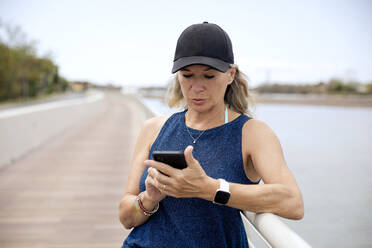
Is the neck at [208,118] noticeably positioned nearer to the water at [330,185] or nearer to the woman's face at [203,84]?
the woman's face at [203,84]

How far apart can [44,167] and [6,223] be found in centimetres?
240

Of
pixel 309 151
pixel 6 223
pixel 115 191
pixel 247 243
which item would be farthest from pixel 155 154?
pixel 309 151

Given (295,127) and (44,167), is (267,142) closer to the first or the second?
(44,167)

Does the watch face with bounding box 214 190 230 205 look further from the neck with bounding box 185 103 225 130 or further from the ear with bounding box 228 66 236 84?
the ear with bounding box 228 66 236 84

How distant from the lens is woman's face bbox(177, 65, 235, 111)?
1542 mm

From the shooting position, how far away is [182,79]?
1.61m

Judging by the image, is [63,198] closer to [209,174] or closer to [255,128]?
[209,174]

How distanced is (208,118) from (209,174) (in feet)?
0.99

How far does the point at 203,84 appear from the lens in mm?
1571

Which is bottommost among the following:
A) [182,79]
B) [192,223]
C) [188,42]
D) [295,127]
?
[295,127]

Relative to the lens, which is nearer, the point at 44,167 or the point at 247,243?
the point at 247,243

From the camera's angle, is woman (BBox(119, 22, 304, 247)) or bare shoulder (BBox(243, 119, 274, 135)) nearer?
woman (BBox(119, 22, 304, 247))

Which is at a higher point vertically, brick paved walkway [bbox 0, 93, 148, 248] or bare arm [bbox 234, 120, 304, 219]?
bare arm [bbox 234, 120, 304, 219]

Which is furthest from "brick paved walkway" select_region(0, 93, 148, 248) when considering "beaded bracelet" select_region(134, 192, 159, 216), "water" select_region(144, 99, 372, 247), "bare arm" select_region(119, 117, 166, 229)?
"beaded bracelet" select_region(134, 192, 159, 216)
